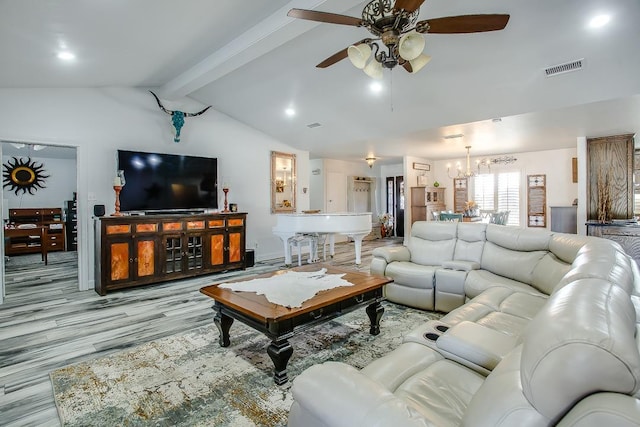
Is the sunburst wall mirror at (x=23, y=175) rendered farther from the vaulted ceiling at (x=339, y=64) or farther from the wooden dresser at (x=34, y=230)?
the vaulted ceiling at (x=339, y=64)

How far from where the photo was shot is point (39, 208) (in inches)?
339

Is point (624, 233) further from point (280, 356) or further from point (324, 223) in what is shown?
point (280, 356)

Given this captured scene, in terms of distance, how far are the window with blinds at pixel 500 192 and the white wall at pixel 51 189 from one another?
11.5m

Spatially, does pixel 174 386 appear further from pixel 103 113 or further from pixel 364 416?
pixel 103 113

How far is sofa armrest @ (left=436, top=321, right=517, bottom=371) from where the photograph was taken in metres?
1.48

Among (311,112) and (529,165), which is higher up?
(311,112)

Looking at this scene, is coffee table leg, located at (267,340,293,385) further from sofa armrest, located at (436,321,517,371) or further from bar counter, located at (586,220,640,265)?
bar counter, located at (586,220,640,265)

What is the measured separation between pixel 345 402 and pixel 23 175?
10.5 meters

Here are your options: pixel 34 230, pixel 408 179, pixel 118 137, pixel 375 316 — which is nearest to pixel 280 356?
pixel 375 316

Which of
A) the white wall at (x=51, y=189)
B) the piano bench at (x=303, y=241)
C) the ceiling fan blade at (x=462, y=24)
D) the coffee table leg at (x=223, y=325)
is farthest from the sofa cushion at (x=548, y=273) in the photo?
the white wall at (x=51, y=189)

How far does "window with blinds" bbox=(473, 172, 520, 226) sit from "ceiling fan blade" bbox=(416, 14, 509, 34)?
7292 millimetres

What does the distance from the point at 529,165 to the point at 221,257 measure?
7.82 meters

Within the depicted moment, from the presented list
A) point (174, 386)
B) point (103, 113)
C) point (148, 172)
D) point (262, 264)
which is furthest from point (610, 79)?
point (103, 113)

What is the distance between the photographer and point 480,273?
341 centimetres
